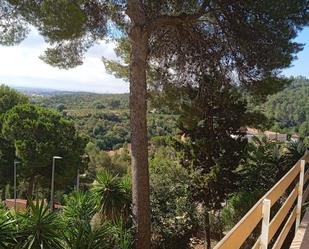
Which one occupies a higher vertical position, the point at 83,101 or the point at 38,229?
the point at 83,101

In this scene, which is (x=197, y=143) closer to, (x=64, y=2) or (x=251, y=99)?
(x=251, y=99)

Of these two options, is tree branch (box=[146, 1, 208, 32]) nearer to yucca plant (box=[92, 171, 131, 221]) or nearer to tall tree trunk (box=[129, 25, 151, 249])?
tall tree trunk (box=[129, 25, 151, 249])

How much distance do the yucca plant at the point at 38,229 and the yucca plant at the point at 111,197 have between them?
84.8 inches

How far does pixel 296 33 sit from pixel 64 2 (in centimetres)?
437

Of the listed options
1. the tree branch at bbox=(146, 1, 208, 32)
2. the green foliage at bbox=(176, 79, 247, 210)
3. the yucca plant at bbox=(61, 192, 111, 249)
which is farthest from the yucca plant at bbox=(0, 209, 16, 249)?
the green foliage at bbox=(176, 79, 247, 210)

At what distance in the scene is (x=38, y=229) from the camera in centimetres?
582

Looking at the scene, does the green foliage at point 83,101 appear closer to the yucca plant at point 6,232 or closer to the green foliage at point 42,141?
the green foliage at point 42,141

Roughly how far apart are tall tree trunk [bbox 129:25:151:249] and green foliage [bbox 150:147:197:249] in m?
1.23

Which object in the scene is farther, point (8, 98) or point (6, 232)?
point (8, 98)

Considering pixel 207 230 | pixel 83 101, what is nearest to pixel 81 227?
pixel 207 230

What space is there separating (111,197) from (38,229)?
263 centimetres

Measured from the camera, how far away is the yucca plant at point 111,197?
826cm

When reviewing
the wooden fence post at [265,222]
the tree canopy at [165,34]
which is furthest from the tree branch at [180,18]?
the wooden fence post at [265,222]

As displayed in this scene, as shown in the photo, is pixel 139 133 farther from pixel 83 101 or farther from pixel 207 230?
pixel 83 101
